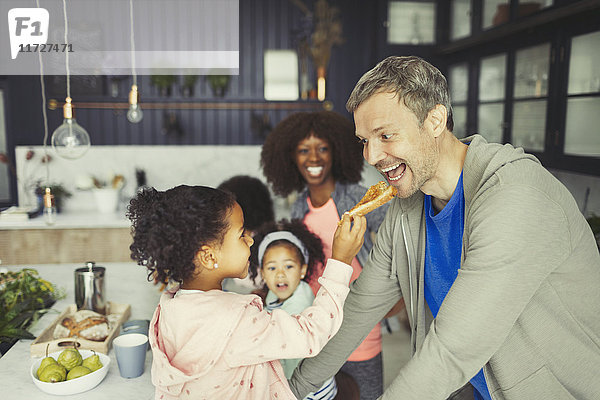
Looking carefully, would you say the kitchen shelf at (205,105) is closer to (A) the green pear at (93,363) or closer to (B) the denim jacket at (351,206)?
(B) the denim jacket at (351,206)

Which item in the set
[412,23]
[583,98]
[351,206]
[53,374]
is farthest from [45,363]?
[412,23]

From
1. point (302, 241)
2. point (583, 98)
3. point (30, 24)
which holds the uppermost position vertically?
point (30, 24)

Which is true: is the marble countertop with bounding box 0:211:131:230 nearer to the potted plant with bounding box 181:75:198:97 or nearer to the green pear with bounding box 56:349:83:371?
the potted plant with bounding box 181:75:198:97

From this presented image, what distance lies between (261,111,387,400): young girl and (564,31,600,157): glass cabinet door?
1251 mm

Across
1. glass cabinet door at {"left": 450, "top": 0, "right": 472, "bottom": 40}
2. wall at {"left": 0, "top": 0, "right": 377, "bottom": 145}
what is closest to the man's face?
glass cabinet door at {"left": 450, "top": 0, "right": 472, "bottom": 40}

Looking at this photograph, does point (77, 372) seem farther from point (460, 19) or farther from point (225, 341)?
point (460, 19)

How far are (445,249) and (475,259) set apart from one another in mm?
323

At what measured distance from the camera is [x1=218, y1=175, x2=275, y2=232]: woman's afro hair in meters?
2.49

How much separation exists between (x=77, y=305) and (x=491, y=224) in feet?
4.71

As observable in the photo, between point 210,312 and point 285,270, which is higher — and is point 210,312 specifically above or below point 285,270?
above

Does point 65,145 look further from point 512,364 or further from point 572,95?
point 572,95

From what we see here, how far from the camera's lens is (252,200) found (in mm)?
2555

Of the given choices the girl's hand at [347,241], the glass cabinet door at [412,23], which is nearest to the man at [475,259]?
the girl's hand at [347,241]

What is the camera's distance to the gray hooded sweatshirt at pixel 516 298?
0.98m
